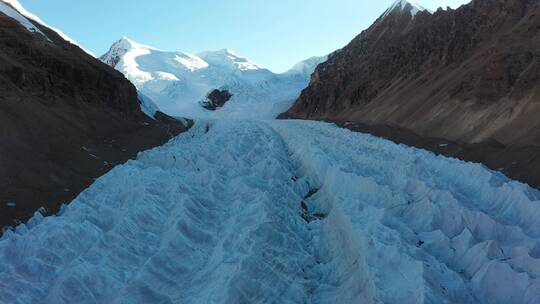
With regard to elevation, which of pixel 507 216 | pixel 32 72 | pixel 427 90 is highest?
pixel 32 72

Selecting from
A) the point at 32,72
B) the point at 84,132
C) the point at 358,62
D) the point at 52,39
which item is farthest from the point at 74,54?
the point at 358,62

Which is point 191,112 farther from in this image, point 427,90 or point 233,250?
point 233,250

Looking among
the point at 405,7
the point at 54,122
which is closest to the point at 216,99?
the point at 405,7

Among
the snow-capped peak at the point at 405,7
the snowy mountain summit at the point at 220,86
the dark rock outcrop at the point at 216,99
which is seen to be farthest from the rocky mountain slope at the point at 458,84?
the dark rock outcrop at the point at 216,99

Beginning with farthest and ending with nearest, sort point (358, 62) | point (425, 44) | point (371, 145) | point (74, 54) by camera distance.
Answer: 1. point (358, 62)
2. point (425, 44)
3. point (74, 54)
4. point (371, 145)

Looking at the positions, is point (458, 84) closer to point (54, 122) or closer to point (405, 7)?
point (54, 122)

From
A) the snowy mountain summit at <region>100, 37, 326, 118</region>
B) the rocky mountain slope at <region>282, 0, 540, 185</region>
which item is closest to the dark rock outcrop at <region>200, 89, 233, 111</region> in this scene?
the snowy mountain summit at <region>100, 37, 326, 118</region>
